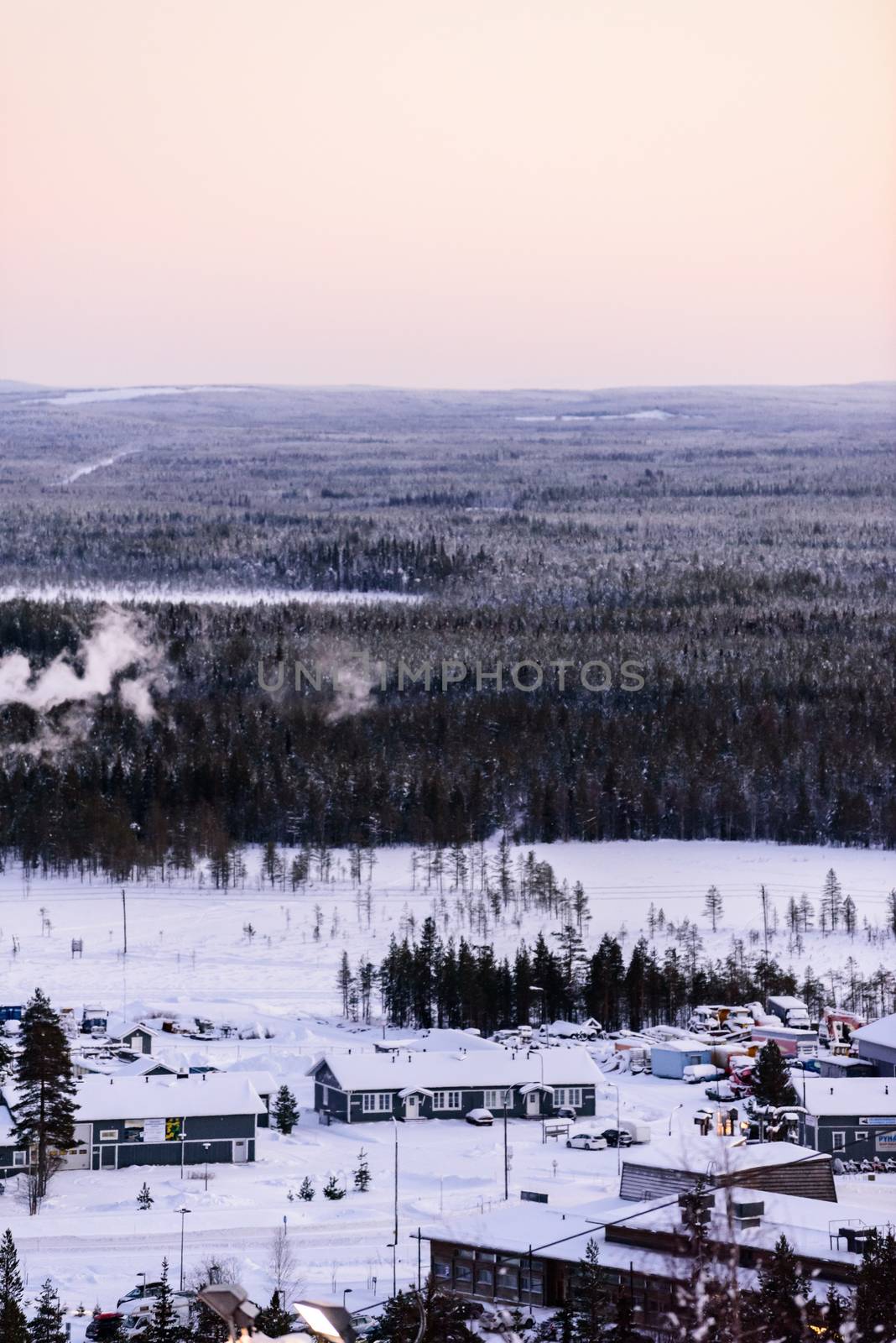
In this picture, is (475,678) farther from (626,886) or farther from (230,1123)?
(230,1123)

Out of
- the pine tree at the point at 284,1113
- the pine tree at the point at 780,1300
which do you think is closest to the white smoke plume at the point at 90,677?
the pine tree at the point at 284,1113

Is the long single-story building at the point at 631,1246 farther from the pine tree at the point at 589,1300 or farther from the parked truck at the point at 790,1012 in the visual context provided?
the parked truck at the point at 790,1012

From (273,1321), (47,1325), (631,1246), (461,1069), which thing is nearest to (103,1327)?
(47,1325)

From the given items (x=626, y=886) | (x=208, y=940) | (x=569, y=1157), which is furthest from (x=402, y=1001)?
(x=626, y=886)

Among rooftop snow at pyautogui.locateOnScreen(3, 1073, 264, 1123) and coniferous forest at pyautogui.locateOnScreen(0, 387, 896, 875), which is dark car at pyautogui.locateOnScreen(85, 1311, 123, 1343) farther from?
coniferous forest at pyautogui.locateOnScreen(0, 387, 896, 875)

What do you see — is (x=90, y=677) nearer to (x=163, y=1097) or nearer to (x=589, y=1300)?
(x=163, y=1097)
